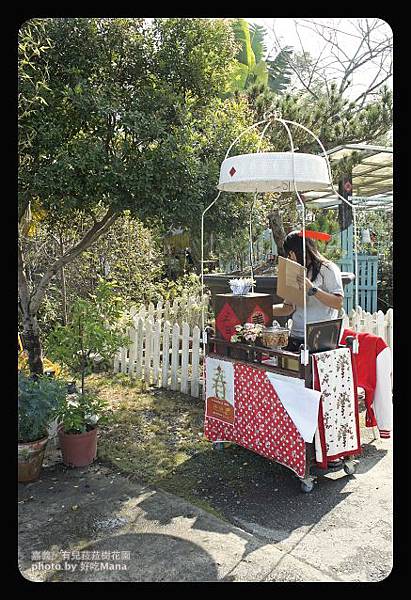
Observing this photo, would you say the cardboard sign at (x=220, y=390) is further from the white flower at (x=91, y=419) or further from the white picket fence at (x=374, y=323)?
the white picket fence at (x=374, y=323)

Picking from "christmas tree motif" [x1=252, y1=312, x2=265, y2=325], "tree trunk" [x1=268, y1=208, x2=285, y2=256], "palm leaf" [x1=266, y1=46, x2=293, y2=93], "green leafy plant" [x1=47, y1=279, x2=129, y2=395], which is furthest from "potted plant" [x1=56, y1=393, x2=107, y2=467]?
"palm leaf" [x1=266, y1=46, x2=293, y2=93]

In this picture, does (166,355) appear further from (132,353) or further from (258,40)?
(258,40)

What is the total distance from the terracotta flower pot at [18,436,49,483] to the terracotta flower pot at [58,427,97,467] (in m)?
0.20

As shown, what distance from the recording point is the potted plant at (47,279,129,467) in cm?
368

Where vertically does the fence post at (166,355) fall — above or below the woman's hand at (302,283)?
below

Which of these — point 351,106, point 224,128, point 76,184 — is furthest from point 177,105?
point 351,106

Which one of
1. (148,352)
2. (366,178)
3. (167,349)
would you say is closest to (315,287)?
(167,349)

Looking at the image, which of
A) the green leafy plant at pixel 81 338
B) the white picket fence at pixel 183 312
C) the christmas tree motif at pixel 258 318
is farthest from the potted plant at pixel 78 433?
the white picket fence at pixel 183 312

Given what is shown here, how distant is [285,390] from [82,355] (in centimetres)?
163

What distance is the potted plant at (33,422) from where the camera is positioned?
3.37 m

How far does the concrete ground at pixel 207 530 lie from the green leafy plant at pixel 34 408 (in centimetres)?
34

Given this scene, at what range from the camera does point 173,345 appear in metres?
5.40

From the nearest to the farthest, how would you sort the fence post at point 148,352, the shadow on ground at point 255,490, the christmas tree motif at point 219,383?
the shadow on ground at point 255,490, the christmas tree motif at point 219,383, the fence post at point 148,352

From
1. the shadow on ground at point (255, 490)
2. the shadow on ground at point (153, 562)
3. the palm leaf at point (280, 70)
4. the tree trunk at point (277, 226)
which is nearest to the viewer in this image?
the shadow on ground at point (153, 562)
